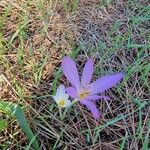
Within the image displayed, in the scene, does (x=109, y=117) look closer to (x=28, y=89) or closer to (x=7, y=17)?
(x=28, y=89)

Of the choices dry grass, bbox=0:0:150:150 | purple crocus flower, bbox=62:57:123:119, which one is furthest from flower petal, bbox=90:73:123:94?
dry grass, bbox=0:0:150:150

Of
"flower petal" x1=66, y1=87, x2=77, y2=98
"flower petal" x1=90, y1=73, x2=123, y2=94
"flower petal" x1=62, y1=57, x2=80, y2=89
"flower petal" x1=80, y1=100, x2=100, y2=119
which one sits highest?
"flower petal" x1=62, y1=57, x2=80, y2=89

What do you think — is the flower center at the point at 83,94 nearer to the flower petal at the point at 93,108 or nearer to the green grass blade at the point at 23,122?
the flower petal at the point at 93,108

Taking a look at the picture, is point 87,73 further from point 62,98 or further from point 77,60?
point 77,60

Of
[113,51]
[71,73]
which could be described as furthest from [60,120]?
[113,51]

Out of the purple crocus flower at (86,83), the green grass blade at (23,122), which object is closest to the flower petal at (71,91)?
the purple crocus flower at (86,83)

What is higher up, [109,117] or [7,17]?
[7,17]

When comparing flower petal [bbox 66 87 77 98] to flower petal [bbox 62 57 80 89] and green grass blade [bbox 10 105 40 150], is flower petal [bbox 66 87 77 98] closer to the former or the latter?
flower petal [bbox 62 57 80 89]
